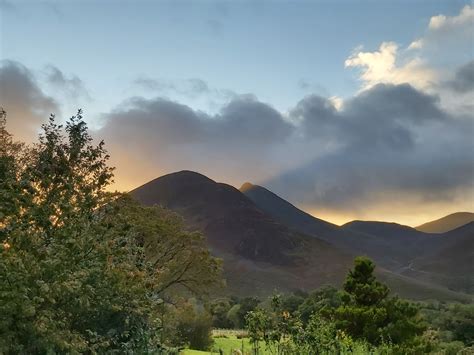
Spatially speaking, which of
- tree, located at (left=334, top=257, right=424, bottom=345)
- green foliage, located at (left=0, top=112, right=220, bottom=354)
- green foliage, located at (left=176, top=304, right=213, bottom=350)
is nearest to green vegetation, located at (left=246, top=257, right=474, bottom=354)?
tree, located at (left=334, top=257, right=424, bottom=345)

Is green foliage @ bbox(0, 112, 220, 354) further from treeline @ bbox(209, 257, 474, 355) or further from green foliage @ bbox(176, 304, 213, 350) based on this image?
green foliage @ bbox(176, 304, 213, 350)

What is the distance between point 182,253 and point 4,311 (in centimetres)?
3001

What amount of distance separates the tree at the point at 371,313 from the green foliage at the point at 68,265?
1368cm

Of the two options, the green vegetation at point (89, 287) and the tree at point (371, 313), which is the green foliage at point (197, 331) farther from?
the tree at point (371, 313)

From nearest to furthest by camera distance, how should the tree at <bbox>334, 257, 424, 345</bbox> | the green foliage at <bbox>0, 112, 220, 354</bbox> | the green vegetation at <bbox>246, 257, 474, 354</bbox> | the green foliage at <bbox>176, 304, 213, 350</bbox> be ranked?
the green foliage at <bbox>0, 112, 220, 354</bbox>
the green vegetation at <bbox>246, 257, 474, 354</bbox>
the tree at <bbox>334, 257, 424, 345</bbox>
the green foliage at <bbox>176, 304, 213, 350</bbox>

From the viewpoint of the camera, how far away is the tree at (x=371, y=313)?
1056 inches

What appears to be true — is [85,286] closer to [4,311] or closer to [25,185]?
[4,311]

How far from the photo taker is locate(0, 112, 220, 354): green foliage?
12.9 meters

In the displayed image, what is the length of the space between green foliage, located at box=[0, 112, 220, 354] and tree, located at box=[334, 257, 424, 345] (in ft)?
44.9

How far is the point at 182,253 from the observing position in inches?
1666

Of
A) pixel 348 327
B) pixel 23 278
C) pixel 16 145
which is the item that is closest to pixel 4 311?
pixel 23 278

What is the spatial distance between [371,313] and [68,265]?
60.0ft

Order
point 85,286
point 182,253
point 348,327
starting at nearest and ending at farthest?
point 85,286 → point 348,327 → point 182,253

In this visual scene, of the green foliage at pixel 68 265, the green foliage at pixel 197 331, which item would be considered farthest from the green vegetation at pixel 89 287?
the green foliage at pixel 197 331
